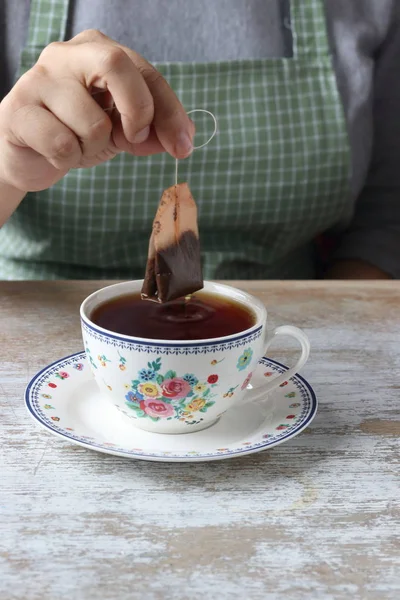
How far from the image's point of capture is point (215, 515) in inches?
22.4

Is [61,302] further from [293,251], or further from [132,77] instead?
[293,251]

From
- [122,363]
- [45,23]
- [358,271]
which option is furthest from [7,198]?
[358,271]

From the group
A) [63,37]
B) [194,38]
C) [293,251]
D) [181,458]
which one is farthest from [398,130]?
[181,458]

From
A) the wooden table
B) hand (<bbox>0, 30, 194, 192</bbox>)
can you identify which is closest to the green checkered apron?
hand (<bbox>0, 30, 194, 192</bbox>)

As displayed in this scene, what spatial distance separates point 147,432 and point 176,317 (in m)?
0.11

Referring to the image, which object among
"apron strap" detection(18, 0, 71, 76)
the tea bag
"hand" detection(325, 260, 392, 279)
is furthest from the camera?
"hand" detection(325, 260, 392, 279)

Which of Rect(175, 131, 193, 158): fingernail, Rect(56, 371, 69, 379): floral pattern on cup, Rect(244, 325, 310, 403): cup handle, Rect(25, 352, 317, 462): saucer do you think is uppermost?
Rect(175, 131, 193, 158): fingernail

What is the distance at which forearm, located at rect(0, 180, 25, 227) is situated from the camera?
3.60ft

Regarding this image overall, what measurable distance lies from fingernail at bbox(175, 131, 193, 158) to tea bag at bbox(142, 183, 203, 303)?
72mm

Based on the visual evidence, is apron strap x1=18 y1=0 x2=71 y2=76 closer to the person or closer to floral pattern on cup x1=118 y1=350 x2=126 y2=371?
the person

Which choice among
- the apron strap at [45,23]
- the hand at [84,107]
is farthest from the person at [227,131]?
the hand at [84,107]

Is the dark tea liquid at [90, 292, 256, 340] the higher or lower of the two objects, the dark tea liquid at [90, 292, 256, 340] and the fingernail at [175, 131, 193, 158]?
the lower

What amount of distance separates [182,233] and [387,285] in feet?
1.57

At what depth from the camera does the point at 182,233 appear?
0.76 meters
